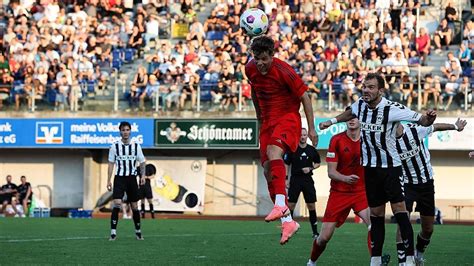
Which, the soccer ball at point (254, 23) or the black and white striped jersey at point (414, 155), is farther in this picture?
the black and white striped jersey at point (414, 155)

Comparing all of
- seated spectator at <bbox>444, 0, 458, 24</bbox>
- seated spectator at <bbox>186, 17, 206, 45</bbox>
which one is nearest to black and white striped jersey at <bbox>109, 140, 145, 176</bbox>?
seated spectator at <bbox>186, 17, 206, 45</bbox>

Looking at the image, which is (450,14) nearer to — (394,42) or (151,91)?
(394,42)

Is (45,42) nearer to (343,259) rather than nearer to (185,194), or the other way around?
(185,194)

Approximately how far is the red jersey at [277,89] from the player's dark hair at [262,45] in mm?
177

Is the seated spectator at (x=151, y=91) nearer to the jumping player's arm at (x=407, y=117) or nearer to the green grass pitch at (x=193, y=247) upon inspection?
the green grass pitch at (x=193, y=247)

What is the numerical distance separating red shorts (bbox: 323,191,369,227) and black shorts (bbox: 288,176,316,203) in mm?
7728

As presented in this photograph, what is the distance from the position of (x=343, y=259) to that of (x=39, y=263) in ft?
13.2

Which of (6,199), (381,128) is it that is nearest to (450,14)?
(6,199)

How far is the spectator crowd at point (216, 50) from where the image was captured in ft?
106

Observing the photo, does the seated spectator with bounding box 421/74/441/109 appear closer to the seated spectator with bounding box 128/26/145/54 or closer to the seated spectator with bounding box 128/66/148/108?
the seated spectator with bounding box 128/66/148/108

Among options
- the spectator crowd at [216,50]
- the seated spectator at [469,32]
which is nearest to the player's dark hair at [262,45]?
the spectator crowd at [216,50]

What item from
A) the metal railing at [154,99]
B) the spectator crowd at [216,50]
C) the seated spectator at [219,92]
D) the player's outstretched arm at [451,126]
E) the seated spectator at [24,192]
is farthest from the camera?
the seated spectator at [24,192]

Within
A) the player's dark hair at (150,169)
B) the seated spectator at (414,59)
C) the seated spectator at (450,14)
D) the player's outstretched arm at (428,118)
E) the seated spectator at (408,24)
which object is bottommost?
the player's dark hair at (150,169)

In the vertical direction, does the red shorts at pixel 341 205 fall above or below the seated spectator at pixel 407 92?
below
